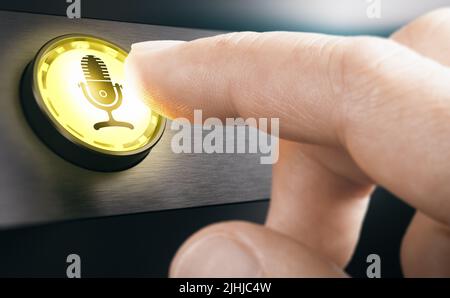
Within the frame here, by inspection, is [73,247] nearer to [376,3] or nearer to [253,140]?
[253,140]

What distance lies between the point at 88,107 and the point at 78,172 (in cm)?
6

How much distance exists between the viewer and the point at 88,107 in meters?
0.41

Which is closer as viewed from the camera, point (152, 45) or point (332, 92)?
point (332, 92)

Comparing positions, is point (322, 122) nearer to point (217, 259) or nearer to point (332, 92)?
point (332, 92)

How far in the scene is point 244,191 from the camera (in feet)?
1.51

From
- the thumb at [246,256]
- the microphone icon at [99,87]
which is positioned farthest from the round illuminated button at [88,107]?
the thumb at [246,256]

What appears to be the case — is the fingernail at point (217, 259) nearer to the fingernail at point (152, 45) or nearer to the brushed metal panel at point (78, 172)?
the brushed metal panel at point (78, 172)

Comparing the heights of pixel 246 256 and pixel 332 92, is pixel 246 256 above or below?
below

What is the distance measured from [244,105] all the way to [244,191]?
0.10 m

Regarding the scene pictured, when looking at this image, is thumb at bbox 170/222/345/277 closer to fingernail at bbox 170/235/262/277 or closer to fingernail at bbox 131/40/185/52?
fingernail at bbox 170/235/262/277

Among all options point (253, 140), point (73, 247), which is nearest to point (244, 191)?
point (253, 140)

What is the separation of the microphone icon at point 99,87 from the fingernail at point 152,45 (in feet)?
0.11

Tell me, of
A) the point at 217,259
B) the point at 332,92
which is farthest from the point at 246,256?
the point at 332,92

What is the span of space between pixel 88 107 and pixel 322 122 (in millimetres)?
201
